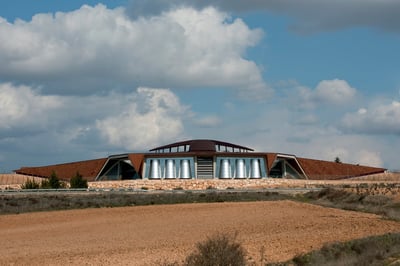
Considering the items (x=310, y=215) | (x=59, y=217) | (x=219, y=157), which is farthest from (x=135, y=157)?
(x=310, y=215)

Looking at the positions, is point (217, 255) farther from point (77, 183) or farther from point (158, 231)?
point (77, 183)

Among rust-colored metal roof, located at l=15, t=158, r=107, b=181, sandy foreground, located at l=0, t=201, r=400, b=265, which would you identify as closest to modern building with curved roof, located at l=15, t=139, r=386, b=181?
rust-colored metal roof, located at l=15, t=158, r=107, b=181

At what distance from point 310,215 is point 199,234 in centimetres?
1195

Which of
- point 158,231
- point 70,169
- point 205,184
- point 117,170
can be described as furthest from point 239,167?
point 158,231

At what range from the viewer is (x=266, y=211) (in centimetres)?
4362

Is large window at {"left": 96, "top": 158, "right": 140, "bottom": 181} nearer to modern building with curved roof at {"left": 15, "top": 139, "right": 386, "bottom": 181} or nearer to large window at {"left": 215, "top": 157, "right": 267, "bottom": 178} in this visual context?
modern building with curved roof at {"left": 15, "top": 139, "right": 386, "bottom": 181}

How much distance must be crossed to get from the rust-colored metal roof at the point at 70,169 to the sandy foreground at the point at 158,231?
53170 mm

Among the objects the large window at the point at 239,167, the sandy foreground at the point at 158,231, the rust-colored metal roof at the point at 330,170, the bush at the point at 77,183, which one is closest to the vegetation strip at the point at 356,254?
the sandy foreground at the point at 158,231

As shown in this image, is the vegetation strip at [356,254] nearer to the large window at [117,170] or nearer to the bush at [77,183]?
the bush at [77,183]

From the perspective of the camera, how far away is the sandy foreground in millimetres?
22859

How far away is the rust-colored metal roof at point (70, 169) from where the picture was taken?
10144 cm

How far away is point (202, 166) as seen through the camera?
320 feet

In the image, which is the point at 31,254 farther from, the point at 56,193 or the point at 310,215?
the point at 56,193

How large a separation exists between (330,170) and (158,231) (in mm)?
75025
